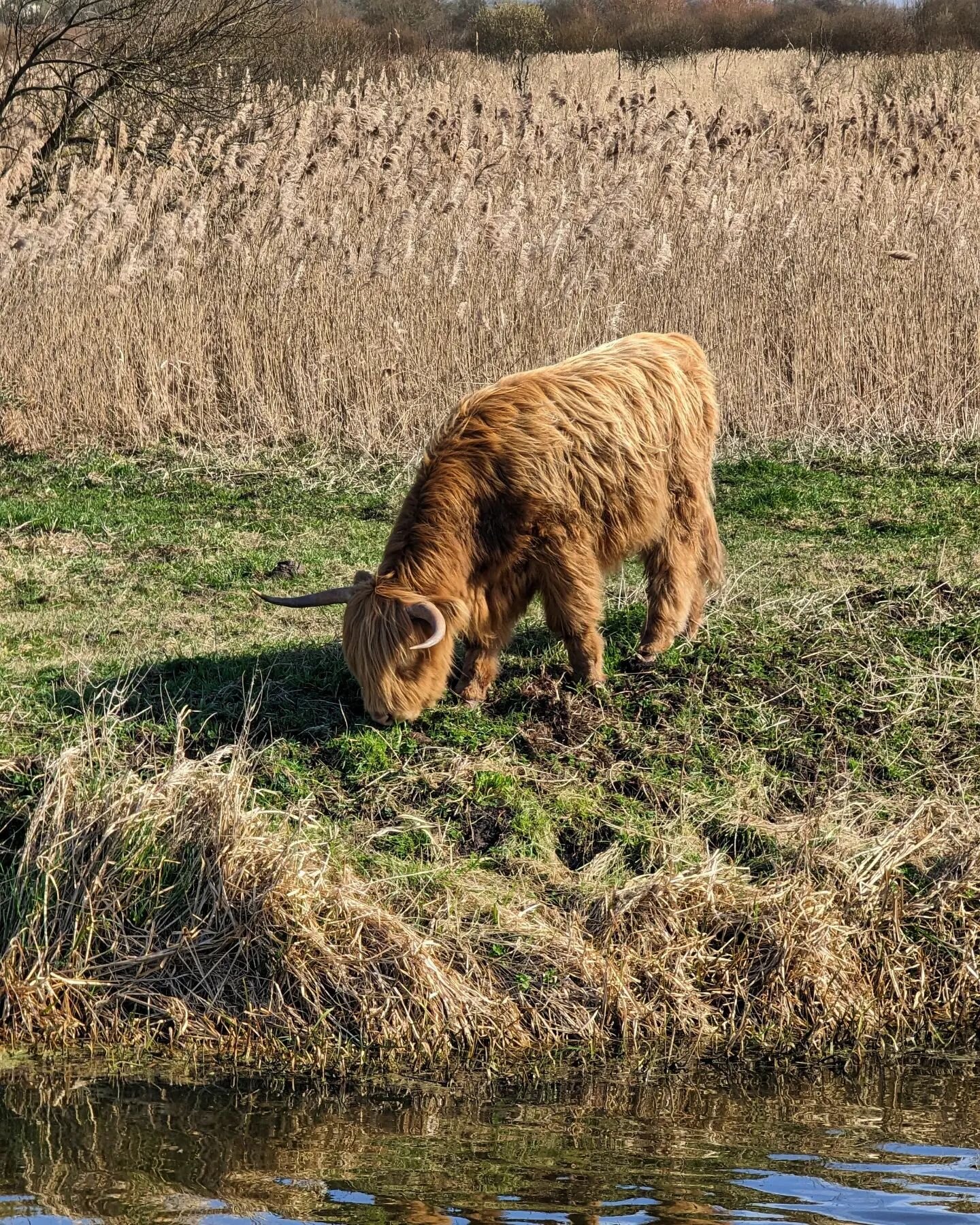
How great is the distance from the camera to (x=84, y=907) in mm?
5590

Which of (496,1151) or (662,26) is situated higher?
(662,26)

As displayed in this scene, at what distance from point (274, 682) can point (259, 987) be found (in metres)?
2.07

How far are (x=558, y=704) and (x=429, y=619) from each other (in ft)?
3.33

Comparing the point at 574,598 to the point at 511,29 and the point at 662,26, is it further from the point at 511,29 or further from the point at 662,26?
the point at 511,29

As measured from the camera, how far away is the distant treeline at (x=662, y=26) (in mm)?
37500

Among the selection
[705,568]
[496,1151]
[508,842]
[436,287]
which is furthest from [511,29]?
[496,1151]

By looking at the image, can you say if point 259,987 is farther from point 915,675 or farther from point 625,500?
point 915,675

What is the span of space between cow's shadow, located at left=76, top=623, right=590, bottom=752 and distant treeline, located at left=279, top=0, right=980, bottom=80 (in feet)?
96.3

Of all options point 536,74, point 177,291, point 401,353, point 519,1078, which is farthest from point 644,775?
point 536,74

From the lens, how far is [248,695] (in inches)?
266

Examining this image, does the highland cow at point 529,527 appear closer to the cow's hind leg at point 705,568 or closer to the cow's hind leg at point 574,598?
the cow's hind leg at point 574,598

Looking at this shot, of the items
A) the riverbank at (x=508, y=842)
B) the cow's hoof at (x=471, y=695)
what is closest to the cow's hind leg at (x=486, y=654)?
the cow's hoof at (x=471, y=695)

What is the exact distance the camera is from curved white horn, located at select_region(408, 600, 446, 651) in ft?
20.6

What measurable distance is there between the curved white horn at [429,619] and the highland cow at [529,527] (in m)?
0.01
